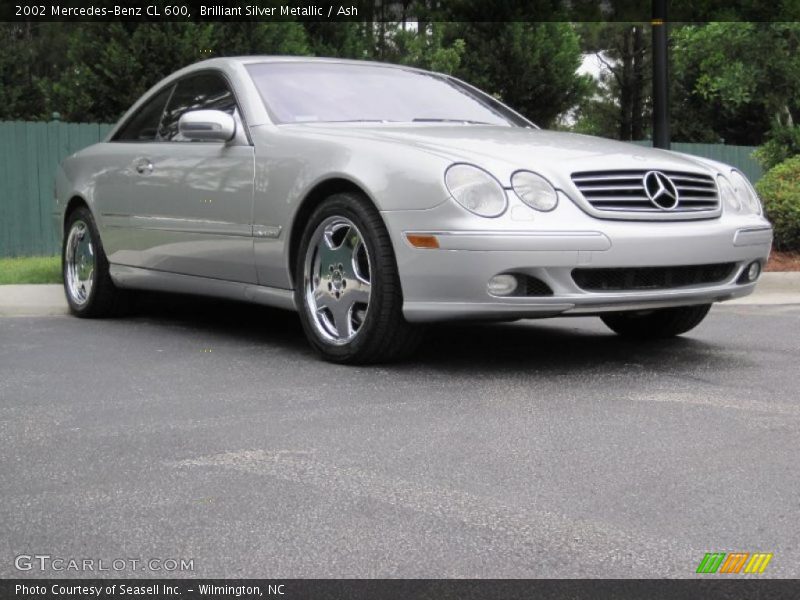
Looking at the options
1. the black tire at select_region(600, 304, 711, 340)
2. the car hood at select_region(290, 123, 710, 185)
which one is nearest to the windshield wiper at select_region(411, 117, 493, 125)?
the car hood at select_region(290, 123, 710, 185)

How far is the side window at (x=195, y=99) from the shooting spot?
7.38 metres

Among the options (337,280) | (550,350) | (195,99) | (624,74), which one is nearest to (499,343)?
(550,350)

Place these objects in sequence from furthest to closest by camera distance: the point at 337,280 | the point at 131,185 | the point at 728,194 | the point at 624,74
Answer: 1. the point at 624,74
2. the point at 131,185
3. the point at 728,194
4. the point at 337,280

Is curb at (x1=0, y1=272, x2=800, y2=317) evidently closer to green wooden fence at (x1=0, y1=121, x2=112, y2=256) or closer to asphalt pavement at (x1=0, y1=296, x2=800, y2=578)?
asphalt pavement at (x1=0, y1=296, x2=800, y2=578)

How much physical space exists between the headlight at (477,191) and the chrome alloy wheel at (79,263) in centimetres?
337

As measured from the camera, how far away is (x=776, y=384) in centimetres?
573

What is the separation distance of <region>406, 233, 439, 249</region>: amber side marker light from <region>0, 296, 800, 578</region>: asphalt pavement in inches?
24.4

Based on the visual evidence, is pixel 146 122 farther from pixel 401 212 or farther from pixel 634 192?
pixel 634 192

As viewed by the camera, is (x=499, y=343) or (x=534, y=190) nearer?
(x=534, y=190)

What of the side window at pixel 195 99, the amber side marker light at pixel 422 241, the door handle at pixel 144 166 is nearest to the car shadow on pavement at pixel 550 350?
the amber side marker light at pixel 422 241

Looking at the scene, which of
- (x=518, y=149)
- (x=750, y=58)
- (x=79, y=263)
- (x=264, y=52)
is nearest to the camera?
(x=518, y=149)

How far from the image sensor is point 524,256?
18.5 feet

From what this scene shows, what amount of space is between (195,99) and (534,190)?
2793 millimetres

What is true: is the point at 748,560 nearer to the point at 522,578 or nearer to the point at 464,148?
the point at 522,578
